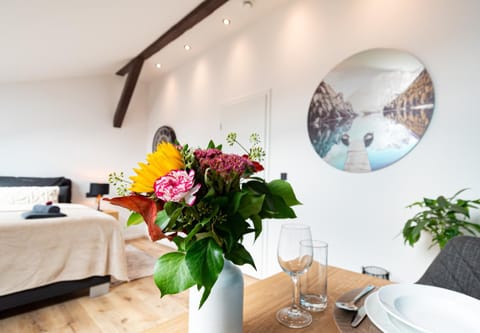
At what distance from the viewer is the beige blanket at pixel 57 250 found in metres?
1.88

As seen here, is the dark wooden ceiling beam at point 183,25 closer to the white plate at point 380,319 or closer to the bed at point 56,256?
the bed at point 56,256

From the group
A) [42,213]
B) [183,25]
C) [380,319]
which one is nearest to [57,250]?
[42,213]

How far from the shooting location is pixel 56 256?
81.0 inches

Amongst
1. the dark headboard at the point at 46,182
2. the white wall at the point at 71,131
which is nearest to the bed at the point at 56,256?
the dark headboard at the point at 46,182

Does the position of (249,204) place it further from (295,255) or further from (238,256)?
(295,255)

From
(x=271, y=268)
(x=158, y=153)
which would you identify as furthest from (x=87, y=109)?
(x=158, y=153)

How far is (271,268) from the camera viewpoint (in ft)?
8.86

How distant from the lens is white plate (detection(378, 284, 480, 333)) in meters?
0.55

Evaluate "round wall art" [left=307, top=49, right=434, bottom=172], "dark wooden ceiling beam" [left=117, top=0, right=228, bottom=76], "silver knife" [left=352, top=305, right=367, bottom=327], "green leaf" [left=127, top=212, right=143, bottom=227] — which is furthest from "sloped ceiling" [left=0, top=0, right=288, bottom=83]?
"silver knife" [left=352, top=305, right=367, bottom=327]

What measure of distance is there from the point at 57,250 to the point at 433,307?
2.46 meters

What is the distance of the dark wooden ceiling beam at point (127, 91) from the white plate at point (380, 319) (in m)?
4.33

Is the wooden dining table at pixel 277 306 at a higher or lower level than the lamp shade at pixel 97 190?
higher

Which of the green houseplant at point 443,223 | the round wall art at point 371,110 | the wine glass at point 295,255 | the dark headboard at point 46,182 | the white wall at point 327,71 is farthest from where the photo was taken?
the dark headboard at point 46,182

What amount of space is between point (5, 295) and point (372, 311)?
2.47 m
